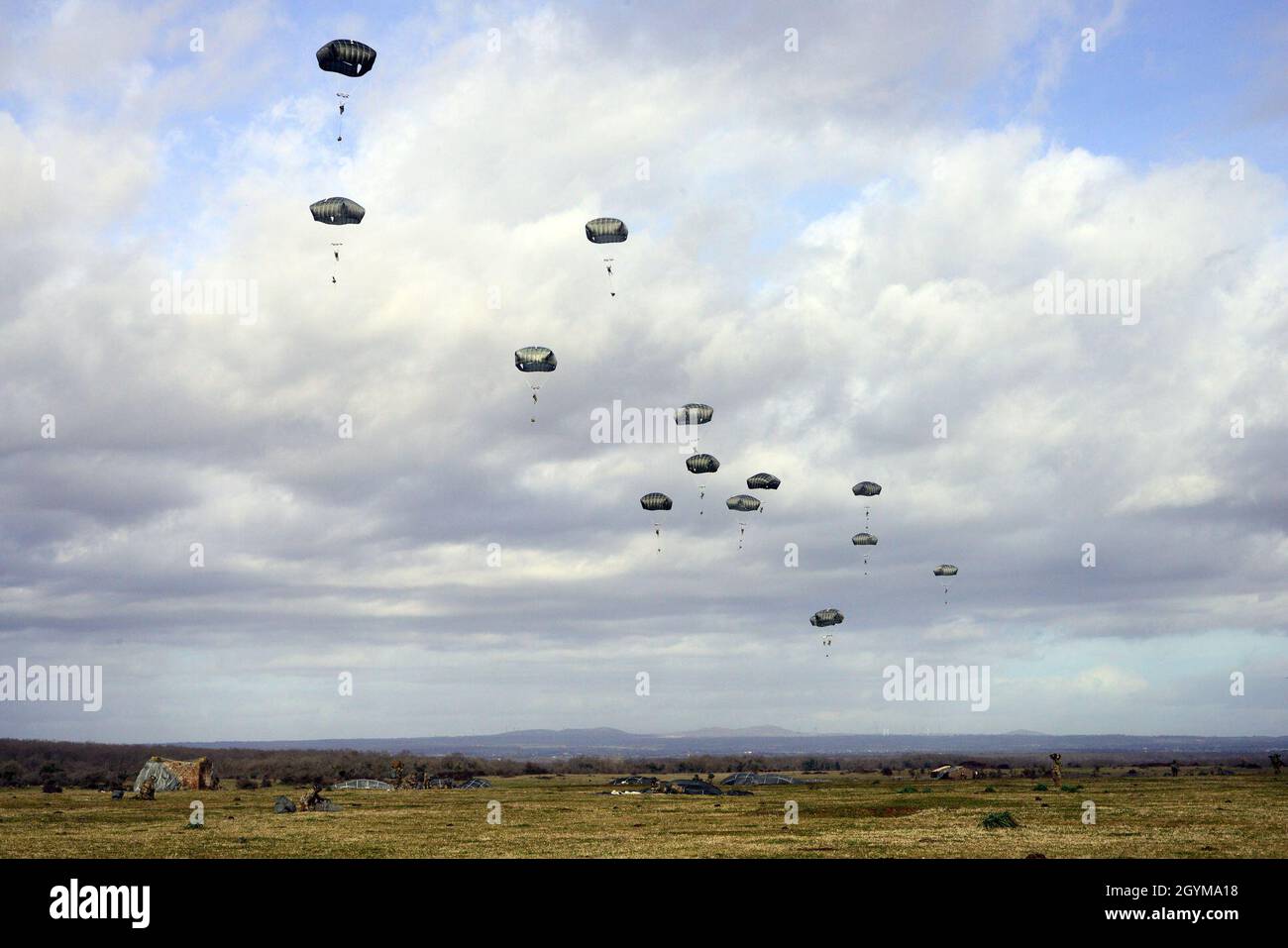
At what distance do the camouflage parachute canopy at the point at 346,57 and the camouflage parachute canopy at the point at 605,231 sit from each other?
17.6 m

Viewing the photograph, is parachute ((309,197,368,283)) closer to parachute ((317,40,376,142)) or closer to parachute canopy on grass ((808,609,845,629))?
parachute ((317,40,376,142))

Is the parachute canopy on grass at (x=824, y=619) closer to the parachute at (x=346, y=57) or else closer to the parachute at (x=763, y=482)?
the parachute at (x=763, y=482)

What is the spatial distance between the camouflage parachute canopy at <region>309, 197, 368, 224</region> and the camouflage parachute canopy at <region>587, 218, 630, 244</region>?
15053mm

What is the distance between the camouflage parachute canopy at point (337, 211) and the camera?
226ft

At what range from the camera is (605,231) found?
245 feet

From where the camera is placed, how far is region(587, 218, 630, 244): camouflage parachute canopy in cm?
7469

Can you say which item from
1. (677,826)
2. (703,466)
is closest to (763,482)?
(703,466)

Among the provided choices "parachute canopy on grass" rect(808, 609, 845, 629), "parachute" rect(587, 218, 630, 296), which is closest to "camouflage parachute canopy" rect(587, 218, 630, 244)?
"parachute" rect(587, 218, 630, 296)

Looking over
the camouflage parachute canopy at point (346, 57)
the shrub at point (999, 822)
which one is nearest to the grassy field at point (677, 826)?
the shrub at point (999, 822)

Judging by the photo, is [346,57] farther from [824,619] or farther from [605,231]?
[824,619]
